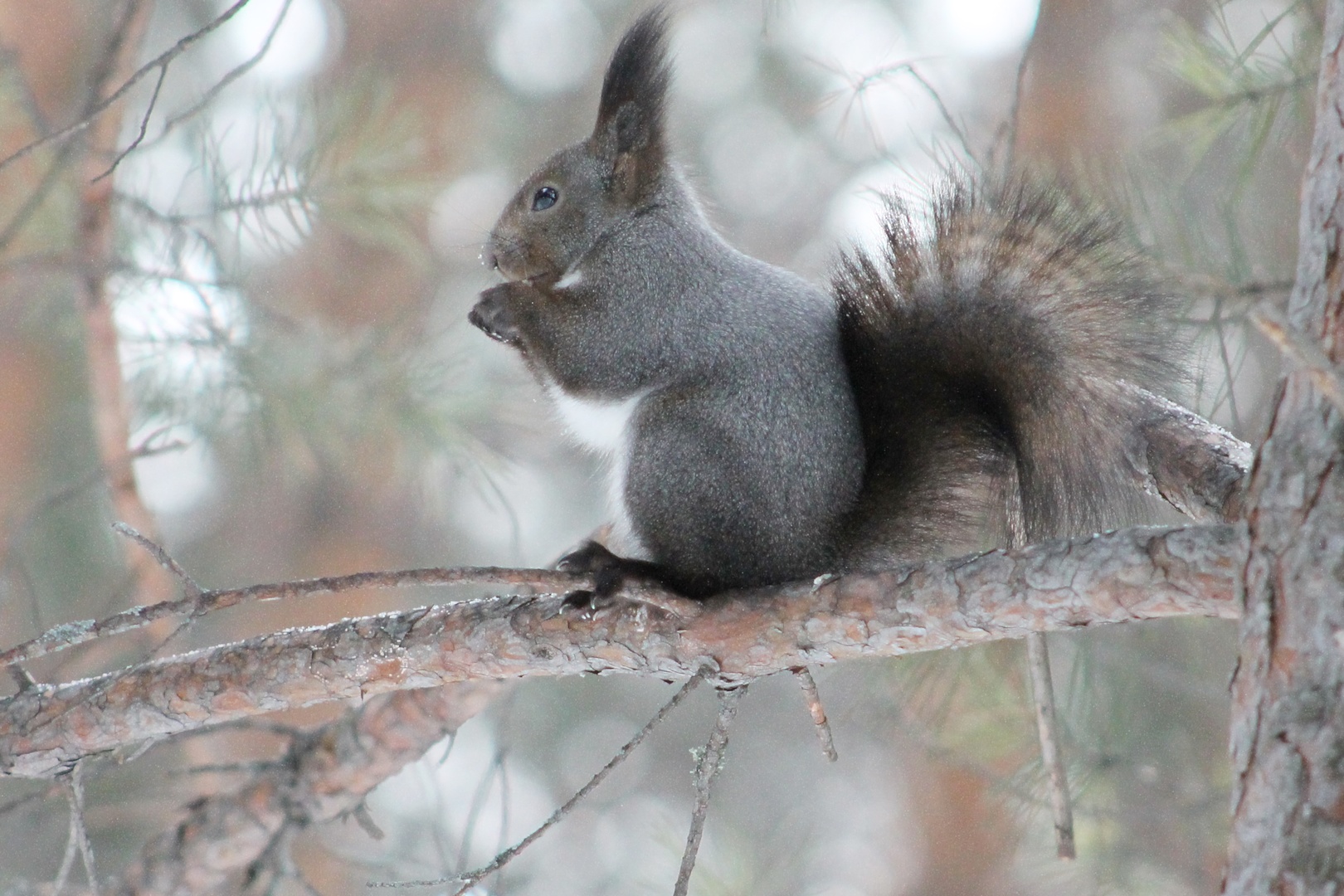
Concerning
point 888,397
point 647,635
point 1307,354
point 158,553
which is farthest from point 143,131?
point 1307,354

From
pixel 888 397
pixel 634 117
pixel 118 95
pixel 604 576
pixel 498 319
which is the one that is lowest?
pixel 604 576

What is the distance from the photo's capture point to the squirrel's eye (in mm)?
1796

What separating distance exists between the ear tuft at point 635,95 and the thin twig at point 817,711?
86 cm

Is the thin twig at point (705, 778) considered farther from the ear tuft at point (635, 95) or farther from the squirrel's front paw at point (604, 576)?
the ear tuft at point (635, 95)

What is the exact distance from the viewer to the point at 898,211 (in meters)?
1.41

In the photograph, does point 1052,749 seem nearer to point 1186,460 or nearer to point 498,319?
point 1186,460

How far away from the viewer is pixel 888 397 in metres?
1.42

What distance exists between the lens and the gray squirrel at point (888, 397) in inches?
51.0

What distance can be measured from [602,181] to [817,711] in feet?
2.94

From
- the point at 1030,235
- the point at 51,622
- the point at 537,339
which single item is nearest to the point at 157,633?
the point at 51,622

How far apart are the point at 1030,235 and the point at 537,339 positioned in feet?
2.18

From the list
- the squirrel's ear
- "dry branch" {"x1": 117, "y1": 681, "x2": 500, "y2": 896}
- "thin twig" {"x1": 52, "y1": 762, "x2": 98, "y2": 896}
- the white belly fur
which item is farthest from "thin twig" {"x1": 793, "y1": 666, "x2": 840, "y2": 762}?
the squirrel's ear

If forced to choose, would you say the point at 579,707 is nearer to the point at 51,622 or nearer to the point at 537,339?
the point at 51,622

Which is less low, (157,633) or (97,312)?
(97,312)
